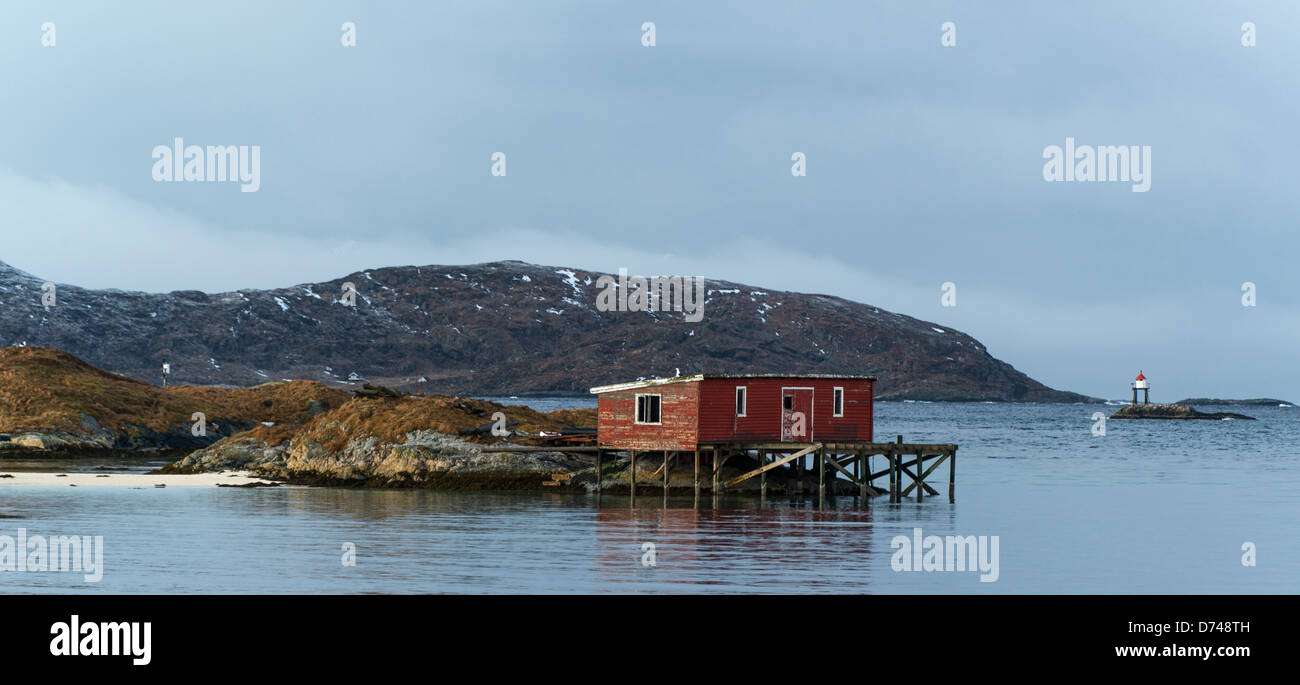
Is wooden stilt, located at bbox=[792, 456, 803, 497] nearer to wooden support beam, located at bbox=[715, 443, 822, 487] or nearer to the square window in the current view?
wooden support beam, located at bbox=[715, 443, 822, 487]

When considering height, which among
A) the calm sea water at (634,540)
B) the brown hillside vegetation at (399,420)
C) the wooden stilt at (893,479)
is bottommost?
the calm sea water at (634,540)

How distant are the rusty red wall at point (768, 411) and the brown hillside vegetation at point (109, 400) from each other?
54.1m

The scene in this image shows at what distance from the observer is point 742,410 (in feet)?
179

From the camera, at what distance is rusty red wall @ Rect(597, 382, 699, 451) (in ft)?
178

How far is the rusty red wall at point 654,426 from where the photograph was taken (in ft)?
178

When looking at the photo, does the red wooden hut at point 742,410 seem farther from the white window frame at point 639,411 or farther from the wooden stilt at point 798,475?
the wooden stilt at point 798,475

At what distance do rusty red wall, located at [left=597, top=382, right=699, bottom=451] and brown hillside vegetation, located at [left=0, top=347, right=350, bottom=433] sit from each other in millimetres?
48560

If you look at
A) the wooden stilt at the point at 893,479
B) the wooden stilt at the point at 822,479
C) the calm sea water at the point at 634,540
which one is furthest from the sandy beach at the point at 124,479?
the wooden stilt at the point at 893,479

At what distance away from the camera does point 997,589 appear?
32594mm

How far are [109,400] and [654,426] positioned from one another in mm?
58835

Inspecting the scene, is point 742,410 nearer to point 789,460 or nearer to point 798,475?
point 789,460

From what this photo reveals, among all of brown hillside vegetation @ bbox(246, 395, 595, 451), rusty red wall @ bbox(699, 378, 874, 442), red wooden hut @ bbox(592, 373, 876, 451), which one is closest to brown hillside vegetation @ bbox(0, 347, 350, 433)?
brown hillside vegetation @ bbox(246, 395, 595, 451)
